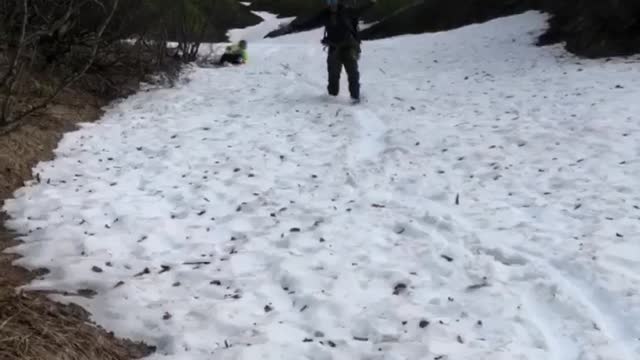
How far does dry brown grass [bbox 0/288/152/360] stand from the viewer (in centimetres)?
363

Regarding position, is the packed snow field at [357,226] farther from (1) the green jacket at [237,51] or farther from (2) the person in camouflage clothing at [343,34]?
(1) the green jacket at [237,51]

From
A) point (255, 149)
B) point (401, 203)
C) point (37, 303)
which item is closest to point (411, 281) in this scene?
point (401, 203)

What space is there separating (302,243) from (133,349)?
190 centimetres

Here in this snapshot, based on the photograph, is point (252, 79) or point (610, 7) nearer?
point (610, 7)

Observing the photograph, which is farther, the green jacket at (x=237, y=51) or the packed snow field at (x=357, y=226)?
the green jacket at (x=237, y=51)

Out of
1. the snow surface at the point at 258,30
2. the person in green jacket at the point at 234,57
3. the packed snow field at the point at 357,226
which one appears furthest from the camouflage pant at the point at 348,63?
the snow surface at the point at 258,30

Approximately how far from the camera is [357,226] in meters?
6.12

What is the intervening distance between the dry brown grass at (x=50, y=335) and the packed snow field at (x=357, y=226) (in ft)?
0.56

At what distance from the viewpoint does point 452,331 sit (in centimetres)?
434

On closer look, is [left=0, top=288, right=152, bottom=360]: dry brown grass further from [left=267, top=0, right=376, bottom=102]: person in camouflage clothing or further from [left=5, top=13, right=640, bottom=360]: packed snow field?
[left=267, top=0, right=376, bottom=102]: person in camouflage clothing

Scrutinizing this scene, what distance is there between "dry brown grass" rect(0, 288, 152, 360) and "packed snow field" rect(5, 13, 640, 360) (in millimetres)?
171

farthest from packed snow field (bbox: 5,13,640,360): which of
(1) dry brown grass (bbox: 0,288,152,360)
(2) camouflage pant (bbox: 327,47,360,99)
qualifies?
(2) camouflage pant (bbox: 327,47,360,99)

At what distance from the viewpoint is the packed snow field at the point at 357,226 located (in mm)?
4371

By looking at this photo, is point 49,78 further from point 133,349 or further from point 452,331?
point 452,331
